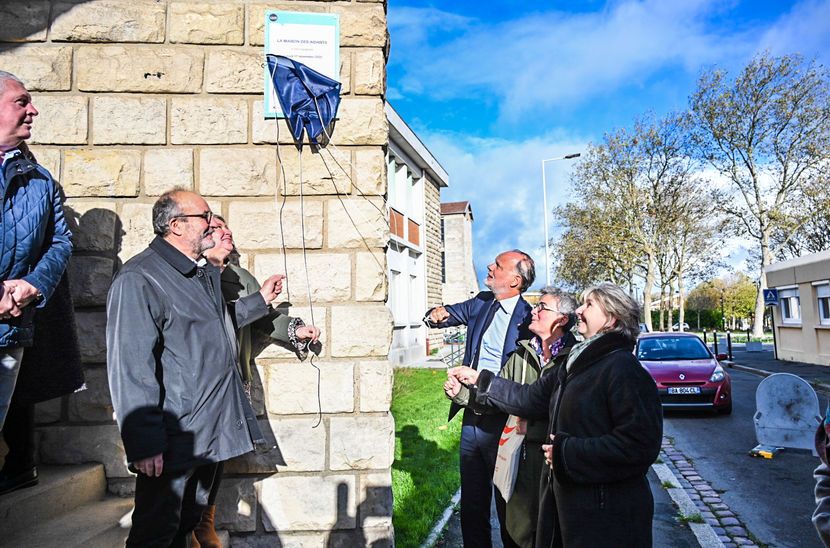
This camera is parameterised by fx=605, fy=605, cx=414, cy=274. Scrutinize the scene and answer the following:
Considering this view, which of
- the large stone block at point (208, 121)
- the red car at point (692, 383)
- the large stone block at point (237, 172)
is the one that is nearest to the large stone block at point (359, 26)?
the large stone block at point (208, 121)

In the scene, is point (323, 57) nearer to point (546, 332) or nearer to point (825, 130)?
point (546, 332)

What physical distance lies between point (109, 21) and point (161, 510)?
335 cm

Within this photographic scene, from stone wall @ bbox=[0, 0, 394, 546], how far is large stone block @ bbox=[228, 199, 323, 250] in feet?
0.03

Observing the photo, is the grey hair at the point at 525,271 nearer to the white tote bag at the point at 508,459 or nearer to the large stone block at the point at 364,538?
the white tote bag at the point at 508,459

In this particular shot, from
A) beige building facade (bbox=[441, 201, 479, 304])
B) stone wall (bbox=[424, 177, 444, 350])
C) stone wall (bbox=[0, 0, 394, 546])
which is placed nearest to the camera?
stone wall (bbox=[0, 0, 394, 546])

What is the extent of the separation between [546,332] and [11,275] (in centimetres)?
298

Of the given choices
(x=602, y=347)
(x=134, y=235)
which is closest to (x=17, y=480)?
(x=134, y=235)

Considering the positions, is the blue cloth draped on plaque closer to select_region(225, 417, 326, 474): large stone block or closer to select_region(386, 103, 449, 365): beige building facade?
select_region(225, 417, 326, 474): large stone block

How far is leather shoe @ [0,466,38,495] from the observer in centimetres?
330

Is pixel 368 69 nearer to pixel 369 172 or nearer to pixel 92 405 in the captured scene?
pixel 369 172

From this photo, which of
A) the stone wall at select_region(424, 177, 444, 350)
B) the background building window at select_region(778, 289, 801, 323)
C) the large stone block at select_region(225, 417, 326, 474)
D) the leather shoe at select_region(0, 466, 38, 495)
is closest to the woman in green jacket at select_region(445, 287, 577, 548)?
the large stone block at select_region(225, 417, 326, 474)

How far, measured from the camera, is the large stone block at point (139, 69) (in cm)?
424

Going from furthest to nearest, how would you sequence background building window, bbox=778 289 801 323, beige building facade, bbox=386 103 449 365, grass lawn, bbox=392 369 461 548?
background building window, bbox=778 289 801 323, beige building facade, bbox=386 103 449 365, grass lawn, bbox=392 369 461 548

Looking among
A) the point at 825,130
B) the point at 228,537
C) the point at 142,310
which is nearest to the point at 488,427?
the point at 228,537
